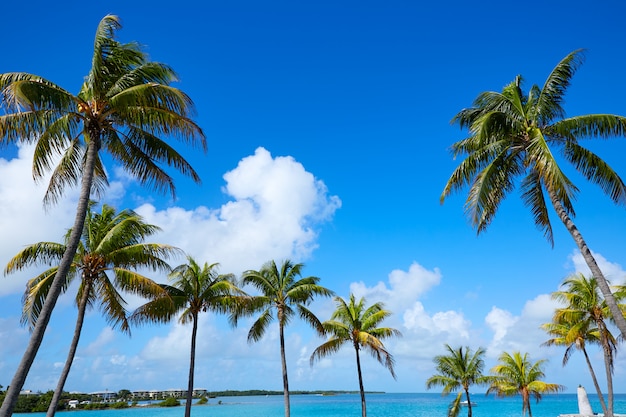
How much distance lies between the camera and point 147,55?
14195mm

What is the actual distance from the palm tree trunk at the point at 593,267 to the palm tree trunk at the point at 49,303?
1264 centimetres

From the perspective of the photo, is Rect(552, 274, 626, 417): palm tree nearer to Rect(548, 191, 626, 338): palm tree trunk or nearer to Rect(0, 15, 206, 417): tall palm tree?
Rect(548, 191, 626, 338): palm tree trunk

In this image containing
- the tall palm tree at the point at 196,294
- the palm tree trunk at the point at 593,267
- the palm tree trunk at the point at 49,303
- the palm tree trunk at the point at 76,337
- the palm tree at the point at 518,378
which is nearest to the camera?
the palm tree trunk at the point at 49,303

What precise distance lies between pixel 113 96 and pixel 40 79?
1.69 metres

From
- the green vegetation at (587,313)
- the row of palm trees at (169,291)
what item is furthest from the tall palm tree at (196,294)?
the green vegetation at (587,313)

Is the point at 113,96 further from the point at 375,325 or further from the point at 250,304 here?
the point at 375,325

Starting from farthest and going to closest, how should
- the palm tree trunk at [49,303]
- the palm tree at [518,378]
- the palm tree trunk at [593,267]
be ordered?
the palm tree at [518,378]
the palm tree trunk at [593,267]
the palm tree trunk at [49,303]

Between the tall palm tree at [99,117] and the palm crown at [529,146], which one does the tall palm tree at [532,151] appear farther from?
the tall palm tree at [99,117]

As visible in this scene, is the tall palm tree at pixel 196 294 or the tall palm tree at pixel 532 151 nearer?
the tall palm tree at pixel 532 151

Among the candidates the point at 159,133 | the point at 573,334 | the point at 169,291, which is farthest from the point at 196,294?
the point at 573,334

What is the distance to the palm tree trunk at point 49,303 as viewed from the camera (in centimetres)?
1022

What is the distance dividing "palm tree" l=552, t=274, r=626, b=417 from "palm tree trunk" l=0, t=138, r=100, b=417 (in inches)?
964

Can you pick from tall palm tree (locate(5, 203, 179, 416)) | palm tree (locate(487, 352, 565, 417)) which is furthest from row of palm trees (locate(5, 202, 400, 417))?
palm tree (locate(487, 352, 565, 417))

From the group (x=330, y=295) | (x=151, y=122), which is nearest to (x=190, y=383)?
(x=330, y=295)
